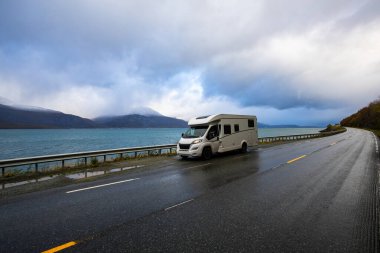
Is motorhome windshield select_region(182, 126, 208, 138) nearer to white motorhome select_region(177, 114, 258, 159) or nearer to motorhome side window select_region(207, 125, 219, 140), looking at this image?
white motorhome select_region(177, 114, 258, 159)

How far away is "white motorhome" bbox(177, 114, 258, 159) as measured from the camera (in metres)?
14.0

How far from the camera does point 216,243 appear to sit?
352 cm

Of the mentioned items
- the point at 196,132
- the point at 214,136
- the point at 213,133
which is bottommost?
the point at 214,136

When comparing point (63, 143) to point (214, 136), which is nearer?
point (214, 136)

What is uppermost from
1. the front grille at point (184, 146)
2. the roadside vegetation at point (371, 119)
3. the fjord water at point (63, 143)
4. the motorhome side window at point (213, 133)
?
the roadside vegetation at point (371, 119)

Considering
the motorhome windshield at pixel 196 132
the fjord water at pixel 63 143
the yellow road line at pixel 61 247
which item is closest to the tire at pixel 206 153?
the motorhome windshield at pixel 196 132

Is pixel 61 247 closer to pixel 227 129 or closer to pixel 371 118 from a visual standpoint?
pixel 227 129

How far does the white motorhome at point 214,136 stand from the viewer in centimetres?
1400

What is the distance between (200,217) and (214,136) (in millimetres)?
10494

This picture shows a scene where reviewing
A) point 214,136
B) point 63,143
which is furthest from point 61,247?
point 63,143

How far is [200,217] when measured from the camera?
4.61m

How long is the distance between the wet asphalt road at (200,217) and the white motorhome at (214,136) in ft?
20.4

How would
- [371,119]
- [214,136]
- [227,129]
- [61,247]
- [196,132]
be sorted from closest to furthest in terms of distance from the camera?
[61,247] → [214,136] → [196,132] → [227,129] → [371,119]

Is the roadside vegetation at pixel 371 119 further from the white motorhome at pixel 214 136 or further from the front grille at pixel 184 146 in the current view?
the front grille at pixel 184 146
